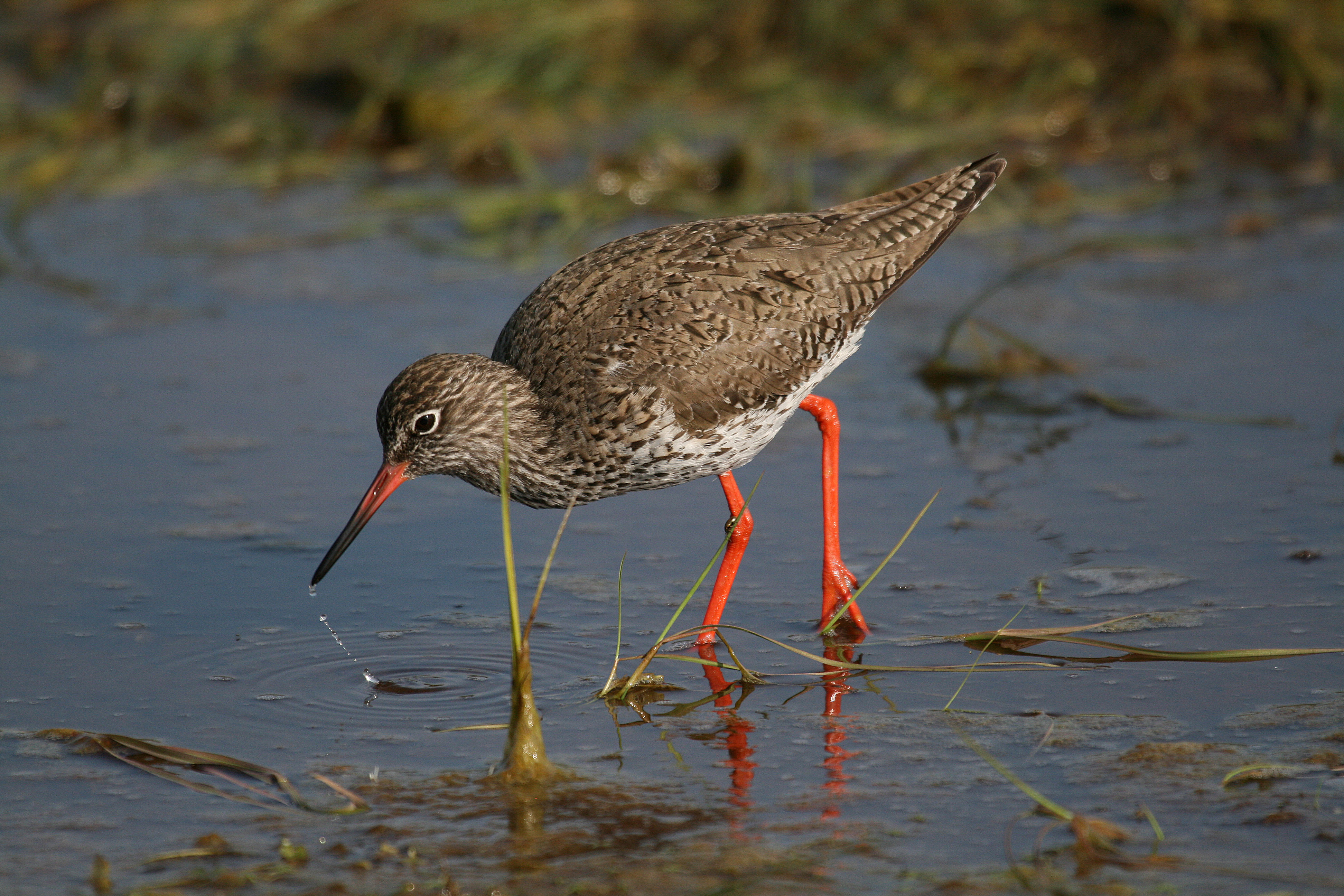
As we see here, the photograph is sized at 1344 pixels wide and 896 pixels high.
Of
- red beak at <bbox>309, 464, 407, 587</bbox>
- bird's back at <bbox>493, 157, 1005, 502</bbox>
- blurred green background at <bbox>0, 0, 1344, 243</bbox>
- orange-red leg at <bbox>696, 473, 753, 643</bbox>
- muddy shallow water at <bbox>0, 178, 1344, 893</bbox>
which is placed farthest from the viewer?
blurred green background at <bbox>0, 0, 1344, 243</bbox>

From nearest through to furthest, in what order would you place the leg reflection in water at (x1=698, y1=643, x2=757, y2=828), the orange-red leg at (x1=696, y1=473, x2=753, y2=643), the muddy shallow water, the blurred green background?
the muddy shallow water → the leg reflection in water at (x1=698, y1=643, x2=757, y2=828) → the orange-red leg at (x1=696, y1=473, x2=753, y2=643) → the blurred green background

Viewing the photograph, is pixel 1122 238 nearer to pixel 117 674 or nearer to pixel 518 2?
pixel 518 2

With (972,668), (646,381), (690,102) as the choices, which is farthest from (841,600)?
(690,102)

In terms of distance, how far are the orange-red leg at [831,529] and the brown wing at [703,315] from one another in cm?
37

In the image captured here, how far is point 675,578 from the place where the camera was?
6.77 m

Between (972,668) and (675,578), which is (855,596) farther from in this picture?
(675,578)

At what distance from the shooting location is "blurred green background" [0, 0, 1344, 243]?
10.9 m

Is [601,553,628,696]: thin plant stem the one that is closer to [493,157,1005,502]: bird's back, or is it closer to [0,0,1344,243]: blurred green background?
[493,157,1005,502]: bird's back

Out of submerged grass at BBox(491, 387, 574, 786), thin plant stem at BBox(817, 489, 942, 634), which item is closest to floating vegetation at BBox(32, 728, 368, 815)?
submerged grass at BBox(491, 387, 574, 786)

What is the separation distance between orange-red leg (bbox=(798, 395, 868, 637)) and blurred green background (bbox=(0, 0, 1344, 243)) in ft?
11.0

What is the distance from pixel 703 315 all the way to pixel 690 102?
234 inches

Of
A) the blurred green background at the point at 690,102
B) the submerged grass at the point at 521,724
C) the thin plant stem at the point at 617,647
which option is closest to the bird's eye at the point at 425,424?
the thin plant stem at the point at 617,647

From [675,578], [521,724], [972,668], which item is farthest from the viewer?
[675,578]

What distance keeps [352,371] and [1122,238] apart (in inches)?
200
